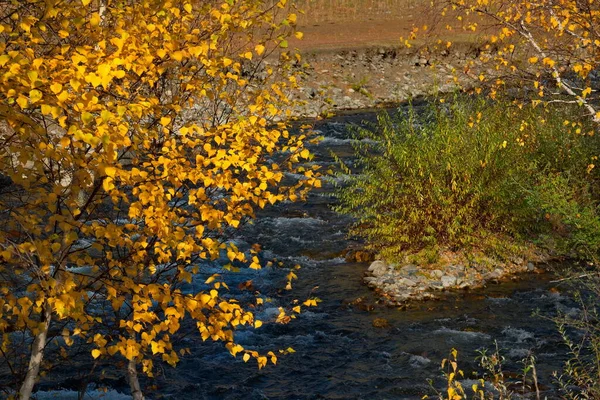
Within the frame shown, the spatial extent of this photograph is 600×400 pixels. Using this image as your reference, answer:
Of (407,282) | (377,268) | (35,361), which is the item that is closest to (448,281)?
(407,282)

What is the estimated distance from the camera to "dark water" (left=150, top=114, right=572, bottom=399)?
9.27 m

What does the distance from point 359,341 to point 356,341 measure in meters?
0.04

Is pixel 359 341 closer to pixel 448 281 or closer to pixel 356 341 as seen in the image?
pixel 356 341

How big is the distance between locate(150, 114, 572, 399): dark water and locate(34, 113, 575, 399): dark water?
0.01 m

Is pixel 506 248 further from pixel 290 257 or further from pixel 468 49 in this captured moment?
pixel 468 49

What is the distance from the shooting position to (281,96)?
6.77 metres

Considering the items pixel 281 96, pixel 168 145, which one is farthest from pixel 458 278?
pixel 168 145

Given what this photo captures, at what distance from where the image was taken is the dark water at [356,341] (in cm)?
926

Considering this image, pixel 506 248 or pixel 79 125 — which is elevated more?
pixel 79 125

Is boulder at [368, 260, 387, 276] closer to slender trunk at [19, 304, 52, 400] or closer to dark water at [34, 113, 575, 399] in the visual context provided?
dark water at [34, 113, 575, 399]

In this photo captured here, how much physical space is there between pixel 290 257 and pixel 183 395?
511 centimetres

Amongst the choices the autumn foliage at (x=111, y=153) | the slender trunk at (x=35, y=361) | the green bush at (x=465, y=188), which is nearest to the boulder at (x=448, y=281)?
the green bush at (x=465, y=188)

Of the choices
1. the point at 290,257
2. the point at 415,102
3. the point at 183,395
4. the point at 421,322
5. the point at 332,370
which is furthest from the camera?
the point at 415,102

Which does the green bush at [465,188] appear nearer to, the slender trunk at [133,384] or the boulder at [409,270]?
the boulder at [409,270]
